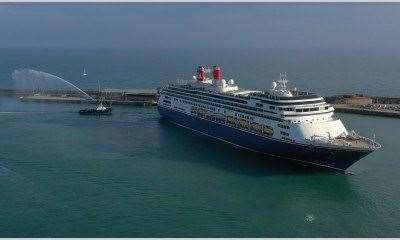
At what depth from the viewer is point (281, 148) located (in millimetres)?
22531

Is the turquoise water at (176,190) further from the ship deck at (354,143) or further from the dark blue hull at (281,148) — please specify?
the ship deck at (354,143)

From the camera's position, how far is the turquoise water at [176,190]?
16.0 metres

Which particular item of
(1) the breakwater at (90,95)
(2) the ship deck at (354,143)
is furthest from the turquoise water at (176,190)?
(1) the breakwater at (90,95)

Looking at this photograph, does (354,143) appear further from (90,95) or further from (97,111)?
(90,95)

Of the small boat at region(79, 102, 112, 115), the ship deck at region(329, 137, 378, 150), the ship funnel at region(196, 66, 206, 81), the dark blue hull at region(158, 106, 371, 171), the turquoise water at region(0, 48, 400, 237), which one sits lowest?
the turquoise water at region(0, 48, 400, 237)

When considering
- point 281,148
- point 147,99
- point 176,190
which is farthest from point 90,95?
point 176,190

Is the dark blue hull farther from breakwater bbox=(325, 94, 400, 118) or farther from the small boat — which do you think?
breakwater bbox=(325, 94, 400, 118)

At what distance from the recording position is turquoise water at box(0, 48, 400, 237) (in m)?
16.0

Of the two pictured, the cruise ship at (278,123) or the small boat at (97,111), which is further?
the small boat at (97,111)

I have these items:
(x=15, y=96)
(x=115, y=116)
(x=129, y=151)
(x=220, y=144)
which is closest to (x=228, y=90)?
(x=220, y=144)

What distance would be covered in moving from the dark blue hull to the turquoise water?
468 mm

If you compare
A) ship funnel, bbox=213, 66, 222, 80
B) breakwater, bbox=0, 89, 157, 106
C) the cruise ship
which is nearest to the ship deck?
the cruise ship

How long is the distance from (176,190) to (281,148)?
19.6 ft

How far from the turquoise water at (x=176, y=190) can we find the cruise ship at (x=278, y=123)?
27.3 inches
